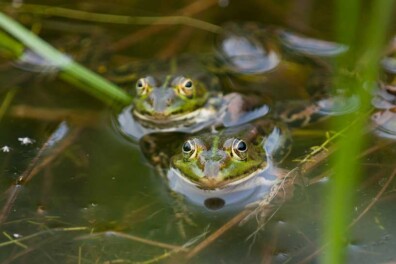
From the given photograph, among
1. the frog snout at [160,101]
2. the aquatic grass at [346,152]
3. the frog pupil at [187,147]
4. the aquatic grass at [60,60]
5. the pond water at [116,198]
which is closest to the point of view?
the aquatic grass at [346,152]

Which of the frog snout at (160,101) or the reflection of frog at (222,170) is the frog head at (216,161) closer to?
the reflection of frog at (222,170)

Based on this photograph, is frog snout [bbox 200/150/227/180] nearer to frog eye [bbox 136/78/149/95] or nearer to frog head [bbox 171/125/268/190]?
frog head [bbox 171/125/268/190]

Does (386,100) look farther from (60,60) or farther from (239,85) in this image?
(60,60)

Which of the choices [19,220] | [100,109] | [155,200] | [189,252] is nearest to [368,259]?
[189,252]

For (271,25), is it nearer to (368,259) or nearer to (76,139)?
(76,139)

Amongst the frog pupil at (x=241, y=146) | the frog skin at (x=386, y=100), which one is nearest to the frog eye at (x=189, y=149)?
the frog pupil at (x=241, y=146)

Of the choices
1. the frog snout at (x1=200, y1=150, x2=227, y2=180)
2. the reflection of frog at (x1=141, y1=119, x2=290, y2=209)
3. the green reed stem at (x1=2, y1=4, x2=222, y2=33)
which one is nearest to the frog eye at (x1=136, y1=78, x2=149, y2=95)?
the reflection of frog at (x1=141, y1=119, x2=290, y2=209)
